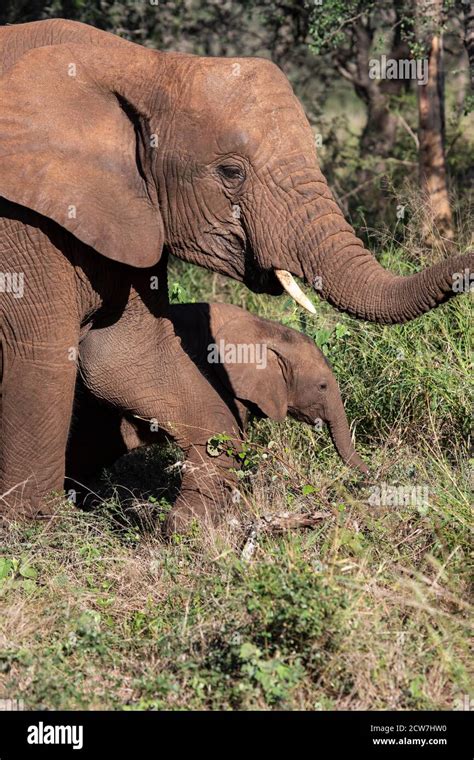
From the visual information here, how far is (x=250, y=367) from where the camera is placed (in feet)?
22.8

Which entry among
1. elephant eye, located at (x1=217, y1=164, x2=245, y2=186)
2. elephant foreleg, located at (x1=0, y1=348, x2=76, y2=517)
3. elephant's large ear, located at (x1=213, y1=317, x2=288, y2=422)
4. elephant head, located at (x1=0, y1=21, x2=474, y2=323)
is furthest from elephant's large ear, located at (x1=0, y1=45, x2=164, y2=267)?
elephant's large ear, located at (x1=213, y1=317, x2=288, y2=422)

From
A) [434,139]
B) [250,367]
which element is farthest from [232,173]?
[434,139]

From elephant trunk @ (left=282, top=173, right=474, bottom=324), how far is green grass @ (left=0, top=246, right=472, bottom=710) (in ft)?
2.86

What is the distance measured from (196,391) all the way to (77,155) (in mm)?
1389

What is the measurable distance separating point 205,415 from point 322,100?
6.80m

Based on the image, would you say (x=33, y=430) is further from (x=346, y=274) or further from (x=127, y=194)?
(x=346, y=274)

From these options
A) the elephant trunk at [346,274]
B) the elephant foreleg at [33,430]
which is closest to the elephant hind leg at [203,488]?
the elephant foreleg at [33,430]

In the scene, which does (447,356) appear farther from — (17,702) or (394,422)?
(17,702)

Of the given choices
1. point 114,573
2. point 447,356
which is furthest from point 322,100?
point 114,573

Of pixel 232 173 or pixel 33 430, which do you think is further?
pixel 33 430

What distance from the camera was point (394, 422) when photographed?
7211mm

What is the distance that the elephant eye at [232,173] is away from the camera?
578cm

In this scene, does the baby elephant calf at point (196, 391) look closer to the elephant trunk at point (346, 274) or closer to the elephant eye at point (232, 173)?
the elephant eye at point (232, 173)

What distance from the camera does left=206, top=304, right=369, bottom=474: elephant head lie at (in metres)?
6.94
